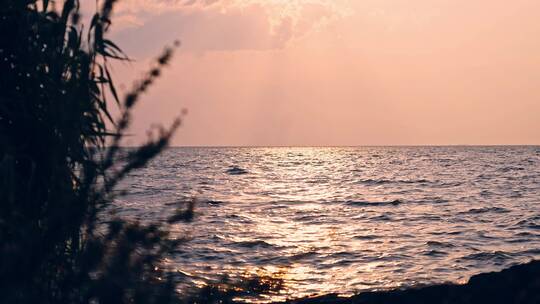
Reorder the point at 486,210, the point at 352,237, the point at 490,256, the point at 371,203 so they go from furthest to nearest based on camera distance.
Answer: the point at 371,203, the point at 486,210, the point at 352,237, the point at 490,256

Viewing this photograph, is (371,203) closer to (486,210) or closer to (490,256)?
(486,210)

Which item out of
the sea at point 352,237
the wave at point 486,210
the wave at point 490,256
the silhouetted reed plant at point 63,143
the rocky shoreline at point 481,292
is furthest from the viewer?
the wave at point 486,210

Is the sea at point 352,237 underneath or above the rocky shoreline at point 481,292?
underneath

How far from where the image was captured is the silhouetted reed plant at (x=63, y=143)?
4.70m

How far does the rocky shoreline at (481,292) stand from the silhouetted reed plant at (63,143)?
449 cm

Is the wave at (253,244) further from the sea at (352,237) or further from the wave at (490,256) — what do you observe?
the wave at (490,256)

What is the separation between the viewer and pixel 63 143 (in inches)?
194

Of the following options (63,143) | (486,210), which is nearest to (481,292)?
(63,143)

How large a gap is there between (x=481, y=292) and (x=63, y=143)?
6.73 m

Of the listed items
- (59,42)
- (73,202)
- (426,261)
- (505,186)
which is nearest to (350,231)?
(426,261)

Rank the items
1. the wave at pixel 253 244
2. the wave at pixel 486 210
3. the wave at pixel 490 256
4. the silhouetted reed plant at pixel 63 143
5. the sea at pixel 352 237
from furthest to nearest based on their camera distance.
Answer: the wave at pixel 486 210, the wave at pixel 253 244, the wave at pixel 490 256, the sea at pixel 352 237, the silhouetted reed plant at pixel 63 143

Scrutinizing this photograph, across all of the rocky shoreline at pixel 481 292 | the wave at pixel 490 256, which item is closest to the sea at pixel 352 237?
the wave at pixel 490 256

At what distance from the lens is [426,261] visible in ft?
54.3

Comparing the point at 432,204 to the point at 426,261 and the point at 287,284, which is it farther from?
the point at 287,284
